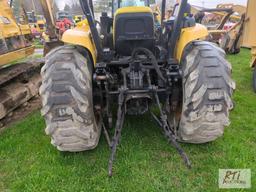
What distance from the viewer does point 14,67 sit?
17.2ft

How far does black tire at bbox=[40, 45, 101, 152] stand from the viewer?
2.57 meters

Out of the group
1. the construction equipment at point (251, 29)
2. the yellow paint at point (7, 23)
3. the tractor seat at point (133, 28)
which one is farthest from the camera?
the construction equipment at point (251, 29)

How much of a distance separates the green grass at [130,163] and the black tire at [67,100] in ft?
1.05

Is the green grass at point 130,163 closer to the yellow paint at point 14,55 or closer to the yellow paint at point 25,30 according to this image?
the yellow paint at point 14,55

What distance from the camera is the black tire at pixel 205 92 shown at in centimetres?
261

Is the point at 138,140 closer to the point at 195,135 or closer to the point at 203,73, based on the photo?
the point at 195,135

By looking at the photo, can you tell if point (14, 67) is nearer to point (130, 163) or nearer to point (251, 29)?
point (130, 163)

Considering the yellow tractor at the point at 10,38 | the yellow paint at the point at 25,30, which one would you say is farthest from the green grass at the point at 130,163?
the yellow paint at the point at 25,30

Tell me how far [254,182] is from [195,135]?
2.36ft

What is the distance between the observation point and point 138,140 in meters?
3.27

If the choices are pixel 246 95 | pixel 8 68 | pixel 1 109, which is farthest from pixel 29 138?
pixel 246 95

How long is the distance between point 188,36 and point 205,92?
26.1 inches

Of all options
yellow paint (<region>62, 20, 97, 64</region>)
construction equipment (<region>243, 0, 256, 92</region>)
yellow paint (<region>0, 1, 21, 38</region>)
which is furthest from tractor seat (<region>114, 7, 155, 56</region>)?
construction equipment (<region>243, 0, 256, 92</region>)

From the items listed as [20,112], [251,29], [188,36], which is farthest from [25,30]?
[251,29]
